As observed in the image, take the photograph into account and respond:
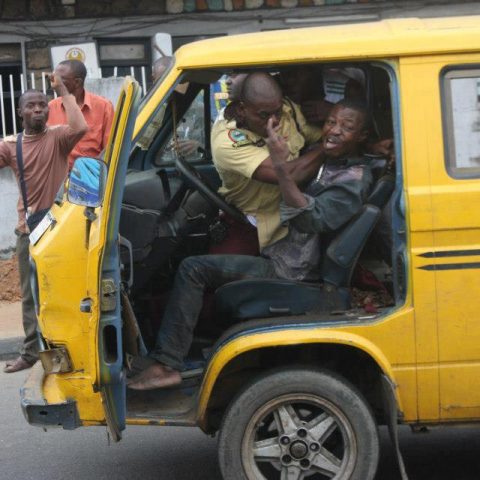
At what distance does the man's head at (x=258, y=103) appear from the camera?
4.36 m

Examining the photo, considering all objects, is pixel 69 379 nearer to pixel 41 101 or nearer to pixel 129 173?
pixel 129 173

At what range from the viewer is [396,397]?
3.98m

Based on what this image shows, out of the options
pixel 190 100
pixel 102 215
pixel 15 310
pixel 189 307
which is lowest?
pixel 15 310

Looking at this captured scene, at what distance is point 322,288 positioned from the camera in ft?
14.1

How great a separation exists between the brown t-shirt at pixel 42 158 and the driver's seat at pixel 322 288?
8.65 feet

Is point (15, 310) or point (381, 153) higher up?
point (381, 153)

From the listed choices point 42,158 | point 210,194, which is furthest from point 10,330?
point 210,194

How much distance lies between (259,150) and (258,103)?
0.73 ft

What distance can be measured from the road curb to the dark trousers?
70 cm

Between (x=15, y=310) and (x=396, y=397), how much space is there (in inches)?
232

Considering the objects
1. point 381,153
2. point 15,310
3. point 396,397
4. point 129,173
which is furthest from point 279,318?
point 15,310

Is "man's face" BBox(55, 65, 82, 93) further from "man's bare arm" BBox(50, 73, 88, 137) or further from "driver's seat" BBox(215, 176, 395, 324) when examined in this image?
"driver's seat" BBox(215, 176, 395, 324)

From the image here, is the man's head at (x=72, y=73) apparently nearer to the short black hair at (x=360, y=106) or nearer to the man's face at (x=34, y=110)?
the man's face at (x=34, y=110)

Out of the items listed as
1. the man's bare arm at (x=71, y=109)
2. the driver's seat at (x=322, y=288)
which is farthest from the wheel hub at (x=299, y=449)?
the man's bare arm at (x=71, y=109)
